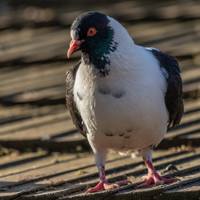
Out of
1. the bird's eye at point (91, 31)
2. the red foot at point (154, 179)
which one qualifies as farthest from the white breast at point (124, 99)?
the red foot at point (154, 179)

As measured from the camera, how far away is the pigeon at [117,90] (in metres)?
3.71

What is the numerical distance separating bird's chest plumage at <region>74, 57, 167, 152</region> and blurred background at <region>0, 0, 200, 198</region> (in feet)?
3.07

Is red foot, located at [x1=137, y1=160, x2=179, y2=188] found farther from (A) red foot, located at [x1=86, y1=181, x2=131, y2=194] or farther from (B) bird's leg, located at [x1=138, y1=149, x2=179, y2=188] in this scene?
(A) red foot, located at [x1=86, y1=181, x2=131, y2=194]

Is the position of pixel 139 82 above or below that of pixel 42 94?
above

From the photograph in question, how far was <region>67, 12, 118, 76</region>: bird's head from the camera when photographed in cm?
365

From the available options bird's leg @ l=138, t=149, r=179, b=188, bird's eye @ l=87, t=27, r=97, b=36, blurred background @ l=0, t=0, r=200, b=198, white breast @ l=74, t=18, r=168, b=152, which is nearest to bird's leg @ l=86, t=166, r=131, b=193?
bird's leg @ l=138, t=149, r=179, b=188

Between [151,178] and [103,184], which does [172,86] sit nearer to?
[151,178]

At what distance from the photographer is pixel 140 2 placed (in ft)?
29.2

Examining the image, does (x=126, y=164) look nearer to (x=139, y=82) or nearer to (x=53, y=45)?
(x=139, y=82)

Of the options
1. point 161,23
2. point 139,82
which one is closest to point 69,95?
point 139,82

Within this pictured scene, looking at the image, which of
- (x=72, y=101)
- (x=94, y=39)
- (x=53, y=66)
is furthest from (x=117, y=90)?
(x=53, y=66)

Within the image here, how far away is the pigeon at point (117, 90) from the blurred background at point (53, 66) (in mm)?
917

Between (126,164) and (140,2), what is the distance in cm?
501

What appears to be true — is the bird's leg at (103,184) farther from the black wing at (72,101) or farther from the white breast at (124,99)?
the black wing at (72,101)
